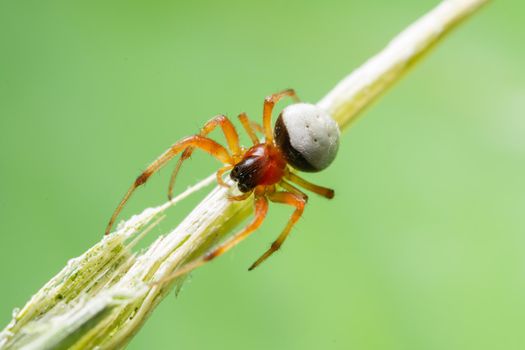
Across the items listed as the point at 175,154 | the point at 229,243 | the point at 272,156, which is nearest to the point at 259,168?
the point at 272,156

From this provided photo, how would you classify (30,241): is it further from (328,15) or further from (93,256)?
(328,15)

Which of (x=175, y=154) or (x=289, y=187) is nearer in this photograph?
(x=175, y=154)

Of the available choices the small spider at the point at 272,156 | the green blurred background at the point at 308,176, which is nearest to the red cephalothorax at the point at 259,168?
the small spider at the point at 272,156

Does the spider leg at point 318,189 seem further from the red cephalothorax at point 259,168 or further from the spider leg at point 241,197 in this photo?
the spider leg at point 241,197

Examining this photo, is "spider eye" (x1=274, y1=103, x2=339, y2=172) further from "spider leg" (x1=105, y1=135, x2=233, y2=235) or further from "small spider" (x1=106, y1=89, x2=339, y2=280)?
"spider leg" (x1=105, y1=135, x2=233, y2=235)

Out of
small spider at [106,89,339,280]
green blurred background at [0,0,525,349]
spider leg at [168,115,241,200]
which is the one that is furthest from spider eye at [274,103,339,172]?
green blurred background at [0,0,525,349]

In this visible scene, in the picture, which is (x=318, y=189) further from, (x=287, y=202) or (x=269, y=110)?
(x=269, y=110)
